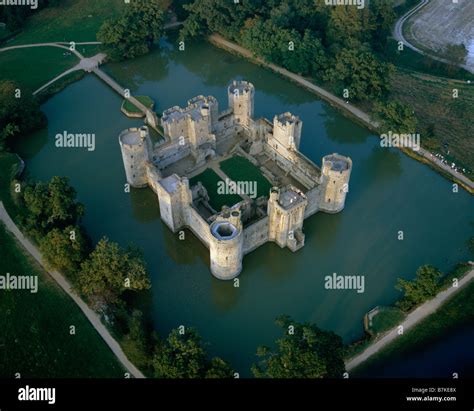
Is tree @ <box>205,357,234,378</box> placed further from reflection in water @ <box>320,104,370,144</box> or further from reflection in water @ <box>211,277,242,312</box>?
reflection in water @ <box>320,104,370,144</box>

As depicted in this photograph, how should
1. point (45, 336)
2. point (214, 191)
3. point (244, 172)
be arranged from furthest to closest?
point (244, 172) < point (214, 191) < point (45, 336)

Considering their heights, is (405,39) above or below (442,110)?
above

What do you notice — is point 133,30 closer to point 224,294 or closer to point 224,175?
point 224,175

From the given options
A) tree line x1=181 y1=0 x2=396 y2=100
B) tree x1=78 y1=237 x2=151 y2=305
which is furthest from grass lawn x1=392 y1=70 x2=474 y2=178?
tree x1=78 y1=237 x2=151 y2=305

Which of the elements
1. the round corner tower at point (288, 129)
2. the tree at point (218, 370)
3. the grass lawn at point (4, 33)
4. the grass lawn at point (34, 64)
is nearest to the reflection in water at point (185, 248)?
the tree at point (218, 370)

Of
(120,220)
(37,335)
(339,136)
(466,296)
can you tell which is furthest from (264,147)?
(37,335)

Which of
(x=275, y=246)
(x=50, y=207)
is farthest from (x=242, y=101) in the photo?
(x=50, y=207)

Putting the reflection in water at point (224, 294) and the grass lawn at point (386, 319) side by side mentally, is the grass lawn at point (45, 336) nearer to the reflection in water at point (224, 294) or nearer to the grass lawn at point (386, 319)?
the reflection in water at point (224, 294)
